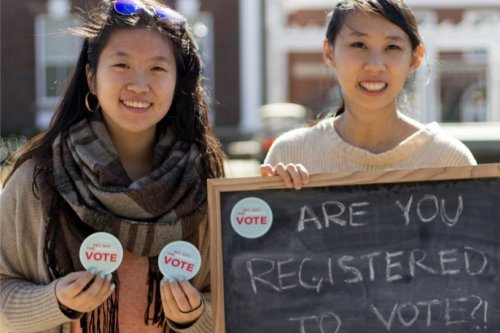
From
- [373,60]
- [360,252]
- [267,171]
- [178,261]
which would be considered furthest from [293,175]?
[373,60]

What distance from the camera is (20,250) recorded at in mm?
2617

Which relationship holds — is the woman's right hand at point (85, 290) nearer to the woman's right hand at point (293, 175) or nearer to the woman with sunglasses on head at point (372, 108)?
the woman's right hand at point (293, 175)

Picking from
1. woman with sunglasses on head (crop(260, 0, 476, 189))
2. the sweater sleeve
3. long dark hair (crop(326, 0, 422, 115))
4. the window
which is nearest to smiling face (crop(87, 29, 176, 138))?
the sweater sleeve

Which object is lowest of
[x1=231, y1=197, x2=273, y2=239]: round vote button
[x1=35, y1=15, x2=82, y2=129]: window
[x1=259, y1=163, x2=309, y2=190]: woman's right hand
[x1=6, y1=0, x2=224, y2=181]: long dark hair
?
[x1=231, y1=197, x2=273, y2=239]: round vote button

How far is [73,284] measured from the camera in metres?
2.41

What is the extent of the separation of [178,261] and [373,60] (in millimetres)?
1016

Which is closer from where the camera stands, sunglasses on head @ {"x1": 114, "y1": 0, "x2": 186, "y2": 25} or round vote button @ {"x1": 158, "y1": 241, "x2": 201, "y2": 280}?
round vote button @ {"x1": 158, "y1": 241, "x2": 201, "y2": 280}

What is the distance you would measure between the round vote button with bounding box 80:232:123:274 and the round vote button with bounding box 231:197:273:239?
1.24 feet

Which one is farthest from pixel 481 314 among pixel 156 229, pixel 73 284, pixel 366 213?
pixel 73 284

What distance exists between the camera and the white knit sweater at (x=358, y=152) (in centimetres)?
287

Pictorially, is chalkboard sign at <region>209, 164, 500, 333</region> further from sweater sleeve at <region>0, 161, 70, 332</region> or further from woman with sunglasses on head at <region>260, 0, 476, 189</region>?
sweater sleeve at <region>0, 161, 70, 332</region>

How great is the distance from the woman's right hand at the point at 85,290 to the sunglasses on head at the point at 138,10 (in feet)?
3.03

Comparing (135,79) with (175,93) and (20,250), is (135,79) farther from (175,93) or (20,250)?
(20,250)

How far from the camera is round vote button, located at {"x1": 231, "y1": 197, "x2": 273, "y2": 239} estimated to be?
2.50 m
